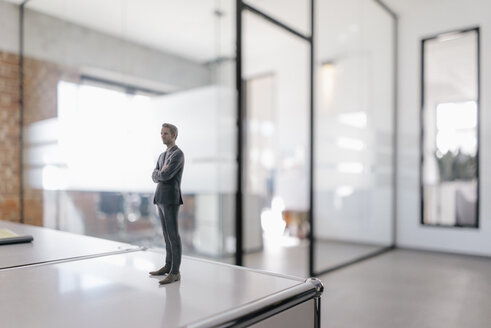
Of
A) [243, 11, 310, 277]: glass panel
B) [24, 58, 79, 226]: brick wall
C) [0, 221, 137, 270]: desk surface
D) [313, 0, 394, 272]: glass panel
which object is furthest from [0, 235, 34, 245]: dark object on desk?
[243, 11, 310, 277]: glass panel

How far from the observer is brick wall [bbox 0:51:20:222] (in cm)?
134

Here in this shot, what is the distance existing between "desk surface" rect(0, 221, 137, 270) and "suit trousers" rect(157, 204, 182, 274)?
1.15ft

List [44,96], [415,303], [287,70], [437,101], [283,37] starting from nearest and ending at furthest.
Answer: [44,96], [415,303], [283,37], [437,101], [287,70]

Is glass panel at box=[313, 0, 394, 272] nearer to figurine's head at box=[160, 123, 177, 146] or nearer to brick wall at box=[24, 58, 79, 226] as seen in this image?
brick wall at box=[24, 58, 79, 226]

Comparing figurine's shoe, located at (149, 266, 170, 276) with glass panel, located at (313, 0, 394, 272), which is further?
glass panel, located at (313, 0, 394, 272)

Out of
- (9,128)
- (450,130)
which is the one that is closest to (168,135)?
(9,128)

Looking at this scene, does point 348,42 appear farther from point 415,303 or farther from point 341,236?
point 415,303

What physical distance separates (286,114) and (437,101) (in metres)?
2.03

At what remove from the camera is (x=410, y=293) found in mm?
3154

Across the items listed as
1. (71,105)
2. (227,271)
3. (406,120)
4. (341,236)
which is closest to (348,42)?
(406,120)

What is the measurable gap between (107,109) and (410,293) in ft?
9.08

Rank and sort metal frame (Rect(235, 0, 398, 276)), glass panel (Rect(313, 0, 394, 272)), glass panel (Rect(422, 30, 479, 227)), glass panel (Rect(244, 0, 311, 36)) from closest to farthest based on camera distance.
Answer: metal frame (Rect(235, 0, 398, 276)) → glass panel (Rect(244, 0, 311, 36)) → glass panel (Rect(313, 0, 394, 272)) → glass panel (Rect(422, 30, 479, 227))

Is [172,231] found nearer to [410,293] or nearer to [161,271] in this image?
[161,271]

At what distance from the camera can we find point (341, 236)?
14.0 feet
